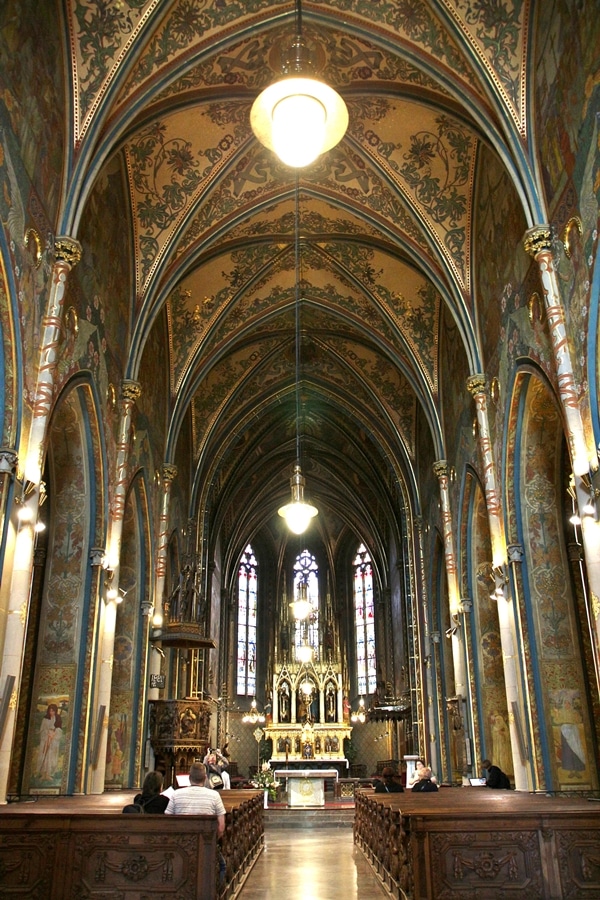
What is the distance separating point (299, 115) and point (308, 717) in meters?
27.6

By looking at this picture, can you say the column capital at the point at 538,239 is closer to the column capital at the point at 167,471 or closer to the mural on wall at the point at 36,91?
the mural on wall at the point at 36,91

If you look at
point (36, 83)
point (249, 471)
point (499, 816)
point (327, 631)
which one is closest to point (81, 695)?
point (499, 816)

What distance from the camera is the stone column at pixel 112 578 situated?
13070 millimetres

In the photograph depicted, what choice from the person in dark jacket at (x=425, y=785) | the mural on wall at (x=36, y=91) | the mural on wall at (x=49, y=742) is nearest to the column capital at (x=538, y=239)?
the mural on wall at (x=36, y=91)

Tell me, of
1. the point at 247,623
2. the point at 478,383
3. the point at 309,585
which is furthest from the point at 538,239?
the point at 309,585

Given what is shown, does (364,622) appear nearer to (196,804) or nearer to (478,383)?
(478,383)

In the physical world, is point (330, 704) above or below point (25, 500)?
below

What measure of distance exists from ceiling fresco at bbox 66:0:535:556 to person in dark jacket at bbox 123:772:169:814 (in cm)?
838

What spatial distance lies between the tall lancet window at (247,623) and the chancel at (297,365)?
11.7 m

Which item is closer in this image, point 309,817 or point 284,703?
point 309,817

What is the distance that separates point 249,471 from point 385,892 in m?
21.7

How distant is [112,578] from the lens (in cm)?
1388

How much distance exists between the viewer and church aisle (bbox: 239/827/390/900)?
8.27 m

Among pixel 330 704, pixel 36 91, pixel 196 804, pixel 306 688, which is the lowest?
pixel 196 804
